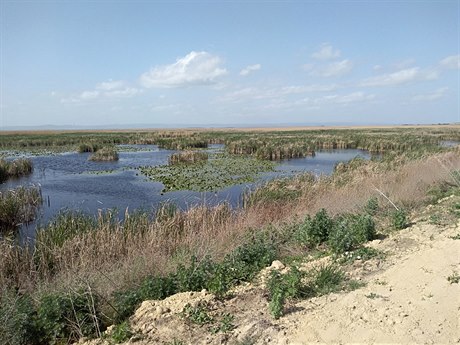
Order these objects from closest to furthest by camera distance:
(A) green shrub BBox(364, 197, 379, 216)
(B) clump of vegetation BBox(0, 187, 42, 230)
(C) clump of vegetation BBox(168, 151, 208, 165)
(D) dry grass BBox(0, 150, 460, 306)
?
(D) dry grass BBox(0, 150, 460, 306)
(A) green shrub BBox(364, 197, 379, 216)
(B) clump of vegetation BBox(0, 187, 42, 230)
(C) clump of vegetation BBox(168, 151, 208, 165)

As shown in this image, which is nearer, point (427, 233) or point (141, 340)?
point (141, 340)

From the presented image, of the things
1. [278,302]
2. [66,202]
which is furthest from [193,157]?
[278,302]

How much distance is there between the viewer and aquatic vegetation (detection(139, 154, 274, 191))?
64.8ft

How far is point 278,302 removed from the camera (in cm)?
458

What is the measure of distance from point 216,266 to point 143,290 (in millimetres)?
1225

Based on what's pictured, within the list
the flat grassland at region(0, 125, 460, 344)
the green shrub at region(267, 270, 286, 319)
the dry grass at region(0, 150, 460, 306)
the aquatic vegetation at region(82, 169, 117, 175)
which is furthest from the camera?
the aquatic vegetation at region(82, 169, 117, 175)

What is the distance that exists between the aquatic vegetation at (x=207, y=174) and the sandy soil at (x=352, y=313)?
1326 cm

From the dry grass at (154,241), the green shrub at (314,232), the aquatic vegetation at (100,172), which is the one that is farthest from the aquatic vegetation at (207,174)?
the green shrub at (314,232)

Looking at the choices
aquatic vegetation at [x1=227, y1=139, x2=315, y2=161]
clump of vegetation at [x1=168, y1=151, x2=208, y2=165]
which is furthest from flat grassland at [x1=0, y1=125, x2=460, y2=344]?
aquatic vegetation at [x1=227, y1=139, x2=315, y2=161]

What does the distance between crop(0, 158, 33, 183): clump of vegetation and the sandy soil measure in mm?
22810

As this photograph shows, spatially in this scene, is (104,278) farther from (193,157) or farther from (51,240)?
(193,157)

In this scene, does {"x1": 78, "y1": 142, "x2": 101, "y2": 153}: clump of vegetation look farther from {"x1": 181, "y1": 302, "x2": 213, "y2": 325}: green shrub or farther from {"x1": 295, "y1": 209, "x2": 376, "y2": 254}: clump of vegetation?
{"x1": 181, "y1": 302, "x2": 213, "y2": 325}: green shrub

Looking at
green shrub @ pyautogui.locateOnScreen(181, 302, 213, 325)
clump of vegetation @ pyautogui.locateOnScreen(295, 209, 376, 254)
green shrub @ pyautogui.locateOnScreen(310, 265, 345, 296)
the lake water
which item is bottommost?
the lake water

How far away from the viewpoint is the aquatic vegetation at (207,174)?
19.8m
